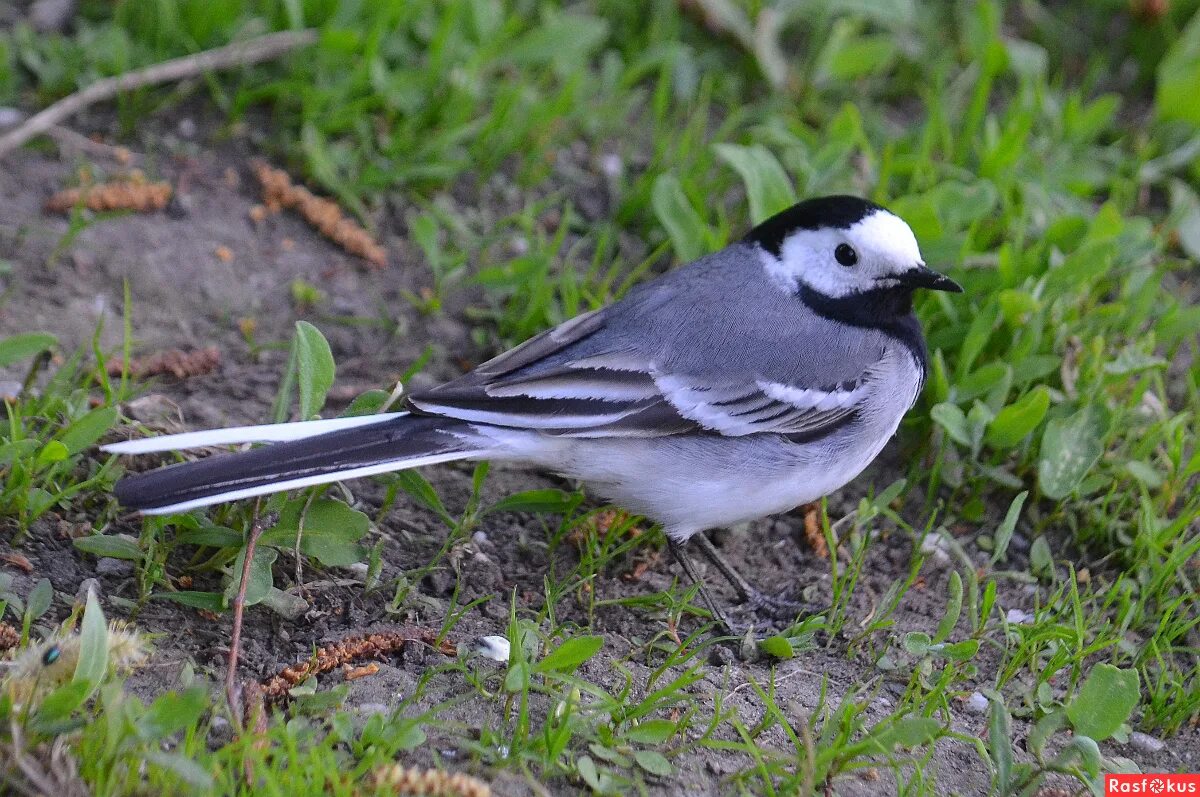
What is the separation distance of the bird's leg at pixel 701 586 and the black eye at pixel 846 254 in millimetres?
1081

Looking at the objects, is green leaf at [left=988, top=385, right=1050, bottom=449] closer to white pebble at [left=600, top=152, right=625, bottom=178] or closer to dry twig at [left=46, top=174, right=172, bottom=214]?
white pebble at [left=600, top=152, right=625, bottom=178]

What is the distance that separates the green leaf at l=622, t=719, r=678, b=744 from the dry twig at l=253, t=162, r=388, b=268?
99.9 inches

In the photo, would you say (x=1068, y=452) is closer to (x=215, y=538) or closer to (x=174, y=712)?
(x=215, y=538)

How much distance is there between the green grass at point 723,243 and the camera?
125 inches

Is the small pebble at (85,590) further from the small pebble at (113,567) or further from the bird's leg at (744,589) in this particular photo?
the bird's leg at (744,589)

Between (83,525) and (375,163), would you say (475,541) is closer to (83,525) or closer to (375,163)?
(83,525)

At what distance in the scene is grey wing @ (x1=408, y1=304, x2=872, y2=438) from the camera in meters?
3.70

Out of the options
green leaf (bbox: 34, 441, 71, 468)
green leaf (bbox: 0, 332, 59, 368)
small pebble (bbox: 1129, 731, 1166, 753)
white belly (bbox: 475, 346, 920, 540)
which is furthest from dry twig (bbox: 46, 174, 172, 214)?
small pebble (bbox: 1129, 731, 1166, 753)

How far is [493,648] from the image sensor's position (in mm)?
3527

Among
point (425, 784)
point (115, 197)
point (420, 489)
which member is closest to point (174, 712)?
point (425, 784)

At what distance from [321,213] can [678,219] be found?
1.44 m

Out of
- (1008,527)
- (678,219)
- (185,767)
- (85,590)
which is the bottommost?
(1008,527)

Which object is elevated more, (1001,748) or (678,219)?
(678,219)

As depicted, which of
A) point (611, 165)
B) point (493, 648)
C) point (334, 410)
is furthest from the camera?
point (611, 165)
